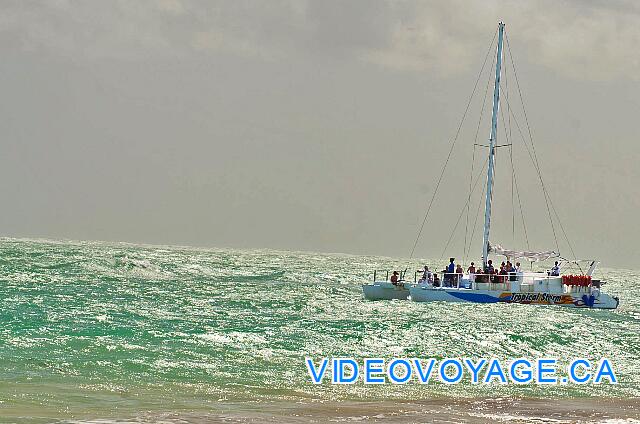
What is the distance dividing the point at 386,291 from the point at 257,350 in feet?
100

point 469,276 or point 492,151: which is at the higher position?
point 492,151

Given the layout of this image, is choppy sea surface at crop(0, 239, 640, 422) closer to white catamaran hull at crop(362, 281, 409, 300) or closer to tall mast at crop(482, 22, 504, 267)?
white catamaran hull at crop(362, 281, 409, 300)

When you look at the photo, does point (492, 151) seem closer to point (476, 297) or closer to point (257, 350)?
point (476, 297)

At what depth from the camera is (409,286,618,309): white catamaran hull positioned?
184 feet

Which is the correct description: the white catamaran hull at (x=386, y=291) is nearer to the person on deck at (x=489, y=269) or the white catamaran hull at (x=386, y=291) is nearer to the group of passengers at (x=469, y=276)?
the group of passengers at (x=469, y=276)

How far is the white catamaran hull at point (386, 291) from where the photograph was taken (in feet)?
189

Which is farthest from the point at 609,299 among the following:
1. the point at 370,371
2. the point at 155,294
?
the point at 370,371

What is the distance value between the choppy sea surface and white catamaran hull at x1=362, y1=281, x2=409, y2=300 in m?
3.09

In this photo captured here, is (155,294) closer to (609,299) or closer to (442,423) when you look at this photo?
(609,299)

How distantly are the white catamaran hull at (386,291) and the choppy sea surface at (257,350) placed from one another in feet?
10.1

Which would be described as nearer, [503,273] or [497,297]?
[497,297]

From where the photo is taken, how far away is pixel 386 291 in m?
58.0

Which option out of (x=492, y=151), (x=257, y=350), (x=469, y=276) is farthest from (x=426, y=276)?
(x=257, y=350)

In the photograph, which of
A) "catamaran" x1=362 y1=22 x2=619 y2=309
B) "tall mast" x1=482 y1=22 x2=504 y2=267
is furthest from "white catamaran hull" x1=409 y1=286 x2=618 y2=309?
"tall mast" x1=482 y1=22 x2=504 y2=267
